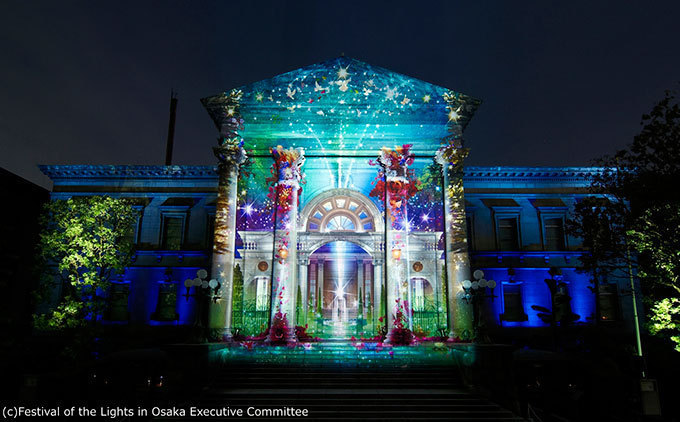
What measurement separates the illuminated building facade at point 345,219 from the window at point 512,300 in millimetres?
54

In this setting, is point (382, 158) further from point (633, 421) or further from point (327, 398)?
point (633, 421)

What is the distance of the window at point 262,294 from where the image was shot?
21359 millimetres

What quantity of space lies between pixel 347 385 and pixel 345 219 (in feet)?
33.1

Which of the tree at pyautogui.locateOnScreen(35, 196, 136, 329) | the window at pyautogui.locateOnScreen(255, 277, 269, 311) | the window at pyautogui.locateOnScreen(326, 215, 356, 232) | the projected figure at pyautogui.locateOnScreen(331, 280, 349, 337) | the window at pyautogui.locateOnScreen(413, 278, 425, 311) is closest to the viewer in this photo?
the tree at pyautogui.locateOnScreen(35, 196, 136, 329)

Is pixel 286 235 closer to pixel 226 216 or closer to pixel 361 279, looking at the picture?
pixel 226 216

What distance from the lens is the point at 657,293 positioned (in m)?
24.2

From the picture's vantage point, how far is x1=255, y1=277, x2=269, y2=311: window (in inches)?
841

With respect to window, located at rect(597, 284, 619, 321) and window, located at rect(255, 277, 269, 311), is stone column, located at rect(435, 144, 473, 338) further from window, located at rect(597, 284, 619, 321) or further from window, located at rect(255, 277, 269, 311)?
window, located at rect(597, 284, 619, 321)

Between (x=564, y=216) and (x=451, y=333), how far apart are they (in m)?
11.4

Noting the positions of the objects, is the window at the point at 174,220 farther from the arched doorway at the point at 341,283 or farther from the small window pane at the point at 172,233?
the arched doorway at the point at 341,283

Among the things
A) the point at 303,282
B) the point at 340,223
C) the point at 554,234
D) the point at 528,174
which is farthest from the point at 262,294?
the point at 554,234

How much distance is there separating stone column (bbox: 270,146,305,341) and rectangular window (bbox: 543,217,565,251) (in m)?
14.4

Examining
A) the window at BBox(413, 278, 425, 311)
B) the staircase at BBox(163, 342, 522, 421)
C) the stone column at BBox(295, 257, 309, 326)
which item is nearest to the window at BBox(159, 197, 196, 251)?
the stone column at BBox(295, 257, 309, 326)

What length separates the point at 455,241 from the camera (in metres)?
19.0
